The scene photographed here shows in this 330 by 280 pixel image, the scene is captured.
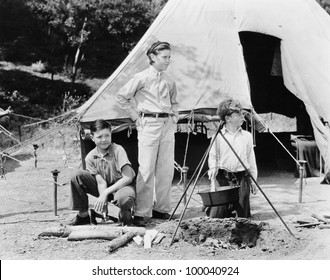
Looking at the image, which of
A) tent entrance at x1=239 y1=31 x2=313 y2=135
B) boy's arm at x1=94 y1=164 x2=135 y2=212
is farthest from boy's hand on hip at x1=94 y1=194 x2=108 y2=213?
tent entrance at x1=239 y1=31 x2=313 y2=135

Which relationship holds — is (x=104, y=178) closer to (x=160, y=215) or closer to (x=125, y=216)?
(x=125, y=216)

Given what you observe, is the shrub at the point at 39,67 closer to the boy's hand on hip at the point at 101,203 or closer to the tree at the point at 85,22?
the tree at the point at 85,22

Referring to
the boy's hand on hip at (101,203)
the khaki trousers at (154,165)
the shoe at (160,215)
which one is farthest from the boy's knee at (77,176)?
the shoe at (160,215)

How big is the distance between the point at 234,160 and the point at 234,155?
0.05 metres

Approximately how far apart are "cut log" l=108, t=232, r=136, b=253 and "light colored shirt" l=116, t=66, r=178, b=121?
127 centimetres

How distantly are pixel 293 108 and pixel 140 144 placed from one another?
18.4 feet

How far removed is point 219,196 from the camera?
4500 mm

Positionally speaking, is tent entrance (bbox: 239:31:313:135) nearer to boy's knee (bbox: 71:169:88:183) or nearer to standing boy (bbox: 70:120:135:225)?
standing boy (bbox: 70:120:135:225)

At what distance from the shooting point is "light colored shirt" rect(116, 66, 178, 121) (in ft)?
16.6

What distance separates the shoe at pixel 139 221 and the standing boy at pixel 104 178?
17 centimetres

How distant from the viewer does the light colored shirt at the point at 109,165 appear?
4645 millimetres
